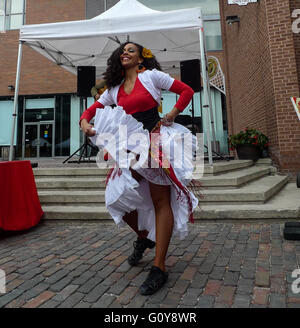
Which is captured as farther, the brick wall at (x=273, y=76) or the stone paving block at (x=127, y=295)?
the brick wall at (x=273, y=76)

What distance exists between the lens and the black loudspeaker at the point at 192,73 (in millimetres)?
6684

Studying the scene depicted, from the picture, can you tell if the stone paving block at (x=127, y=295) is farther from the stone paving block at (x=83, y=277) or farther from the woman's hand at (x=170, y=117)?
the woman's hand at (x=170, y=117)

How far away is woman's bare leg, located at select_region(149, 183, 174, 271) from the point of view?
1.92 metres

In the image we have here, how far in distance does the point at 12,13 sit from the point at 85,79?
45.1 ft

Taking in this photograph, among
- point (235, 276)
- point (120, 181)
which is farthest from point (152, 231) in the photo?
point (235, 276)

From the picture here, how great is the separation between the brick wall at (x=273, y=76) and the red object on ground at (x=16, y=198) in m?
5.49

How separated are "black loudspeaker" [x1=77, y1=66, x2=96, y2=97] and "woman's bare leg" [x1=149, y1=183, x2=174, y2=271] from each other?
5.53m

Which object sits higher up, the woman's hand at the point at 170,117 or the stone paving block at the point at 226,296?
the woman's hand at the point at 170,117

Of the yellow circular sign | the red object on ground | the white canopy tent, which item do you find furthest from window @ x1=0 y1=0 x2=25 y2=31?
the red object on ground

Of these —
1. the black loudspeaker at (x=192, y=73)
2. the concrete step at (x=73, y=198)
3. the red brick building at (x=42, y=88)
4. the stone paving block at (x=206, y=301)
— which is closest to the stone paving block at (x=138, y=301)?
the stone paving block at (x=206, y=301)

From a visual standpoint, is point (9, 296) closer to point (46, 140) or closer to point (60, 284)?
point (60, 284)

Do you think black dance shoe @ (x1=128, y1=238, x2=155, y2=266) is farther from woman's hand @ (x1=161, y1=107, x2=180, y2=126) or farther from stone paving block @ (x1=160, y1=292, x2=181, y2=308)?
woman's hand @ (x1=161, y1=107, x2=180, y2=126)

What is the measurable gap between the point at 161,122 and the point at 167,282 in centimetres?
127

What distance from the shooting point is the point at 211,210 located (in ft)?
11.5
